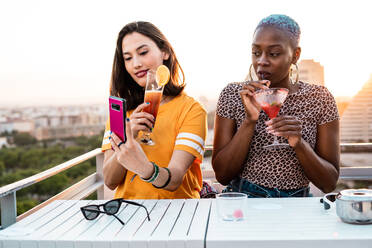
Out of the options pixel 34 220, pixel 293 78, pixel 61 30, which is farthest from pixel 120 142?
pixel 61 30

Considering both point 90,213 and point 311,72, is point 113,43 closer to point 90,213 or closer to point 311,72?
point 90,213

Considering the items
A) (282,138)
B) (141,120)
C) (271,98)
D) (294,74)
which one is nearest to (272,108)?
(271,98)

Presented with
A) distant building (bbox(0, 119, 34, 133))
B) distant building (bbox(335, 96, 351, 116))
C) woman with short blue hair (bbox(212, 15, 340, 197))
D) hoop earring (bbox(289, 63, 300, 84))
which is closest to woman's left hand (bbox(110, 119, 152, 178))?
woman with short blue hair (bbox(212, 15, 340, 197))

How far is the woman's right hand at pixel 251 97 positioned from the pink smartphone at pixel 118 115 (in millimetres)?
688

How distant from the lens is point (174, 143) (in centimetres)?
221

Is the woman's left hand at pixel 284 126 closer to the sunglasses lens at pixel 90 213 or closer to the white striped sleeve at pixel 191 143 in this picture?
the white striped sleeve at pixel 191 143

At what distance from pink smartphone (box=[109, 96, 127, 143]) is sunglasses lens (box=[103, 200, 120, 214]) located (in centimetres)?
26

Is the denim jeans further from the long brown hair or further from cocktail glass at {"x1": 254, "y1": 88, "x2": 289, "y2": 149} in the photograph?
the long brown hair

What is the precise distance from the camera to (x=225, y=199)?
1499mm

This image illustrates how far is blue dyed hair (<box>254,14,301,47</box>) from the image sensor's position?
2.14 meters

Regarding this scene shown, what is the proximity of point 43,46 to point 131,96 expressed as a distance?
26.1 m

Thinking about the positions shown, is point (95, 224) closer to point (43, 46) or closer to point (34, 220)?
point (34, 220)

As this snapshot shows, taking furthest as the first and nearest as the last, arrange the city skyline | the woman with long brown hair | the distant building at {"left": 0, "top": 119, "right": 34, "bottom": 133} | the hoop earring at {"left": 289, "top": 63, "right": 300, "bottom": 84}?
1. the distant building at {"left": 0, "top": 119, "right": 34, "bottom": 133}
2. the city skyline
3. the hoop earring at {"left": 289, "top": 63, "right": 300, "bottom": 84}
4. the woman with long brown hair

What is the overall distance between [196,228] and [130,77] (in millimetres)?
1273
